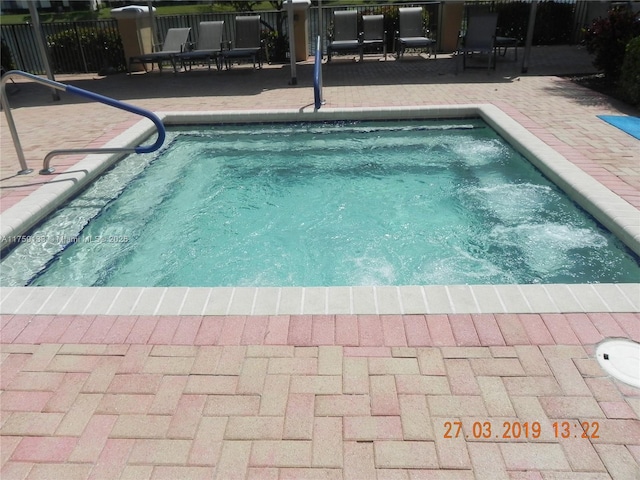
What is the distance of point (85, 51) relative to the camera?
43.2 ft

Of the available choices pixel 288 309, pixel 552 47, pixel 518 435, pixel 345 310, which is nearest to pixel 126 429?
pixel 288 309

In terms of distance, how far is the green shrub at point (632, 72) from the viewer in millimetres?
7477

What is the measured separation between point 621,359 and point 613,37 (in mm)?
8496

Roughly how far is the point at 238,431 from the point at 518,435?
1.23 meters

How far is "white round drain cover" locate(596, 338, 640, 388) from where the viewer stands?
235 cm

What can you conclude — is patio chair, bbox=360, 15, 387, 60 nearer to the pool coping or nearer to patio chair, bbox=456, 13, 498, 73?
patio chair, bbox=456, 13, 498, 73

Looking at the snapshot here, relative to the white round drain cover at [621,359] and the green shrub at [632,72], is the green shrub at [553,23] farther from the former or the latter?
the white round drain cover at [621,359]

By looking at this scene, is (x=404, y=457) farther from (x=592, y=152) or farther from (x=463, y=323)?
(x=592, y=152)

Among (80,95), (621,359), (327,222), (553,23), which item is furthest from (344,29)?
(621,359)

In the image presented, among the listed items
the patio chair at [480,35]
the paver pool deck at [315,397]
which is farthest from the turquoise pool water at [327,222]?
the patio chair at [480,35]

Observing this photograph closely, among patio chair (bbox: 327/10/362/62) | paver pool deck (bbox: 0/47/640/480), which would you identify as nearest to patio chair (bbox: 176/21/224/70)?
patio chair (bbox: 327/10/362/62)

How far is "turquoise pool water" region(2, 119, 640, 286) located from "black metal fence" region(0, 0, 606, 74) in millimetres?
7606

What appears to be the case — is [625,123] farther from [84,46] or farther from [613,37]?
[84,46]

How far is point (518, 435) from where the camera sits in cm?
208
